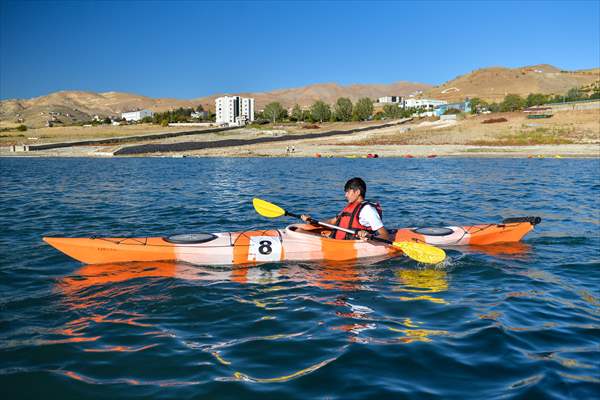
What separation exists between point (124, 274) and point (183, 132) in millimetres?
48158

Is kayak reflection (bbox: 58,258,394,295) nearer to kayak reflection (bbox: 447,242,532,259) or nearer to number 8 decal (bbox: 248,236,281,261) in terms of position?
number 8 decal (bbox: 248,236,281,261)

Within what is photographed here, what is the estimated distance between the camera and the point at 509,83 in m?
125

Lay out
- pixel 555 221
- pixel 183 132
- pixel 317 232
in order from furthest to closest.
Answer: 1. pixel 183 132
2. pixel 555 221
3. pixel 317 232

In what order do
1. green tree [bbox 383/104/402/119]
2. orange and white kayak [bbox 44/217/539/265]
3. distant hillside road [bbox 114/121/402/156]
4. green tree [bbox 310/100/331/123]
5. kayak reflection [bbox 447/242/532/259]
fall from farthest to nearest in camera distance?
green tree [bbox 383/104/402/119] → green tree [bbox 310/100/331/123] → distant hillside road [bbox 114/121/402/156] → kayak reflection [bbox 447/242/532/259] → orange and white kayak [bbox 44/217/539/265]

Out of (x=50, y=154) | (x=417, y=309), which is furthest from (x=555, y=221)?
(x=50, y=154)

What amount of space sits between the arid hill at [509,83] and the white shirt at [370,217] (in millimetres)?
105138

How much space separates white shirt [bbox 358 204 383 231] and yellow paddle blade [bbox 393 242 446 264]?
38cm

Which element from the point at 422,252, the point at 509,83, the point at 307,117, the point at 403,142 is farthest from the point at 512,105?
the point at 422,252

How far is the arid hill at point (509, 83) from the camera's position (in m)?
112

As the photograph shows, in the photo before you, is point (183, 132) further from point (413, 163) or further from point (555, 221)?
point (555, 221)

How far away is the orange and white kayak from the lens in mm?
7332

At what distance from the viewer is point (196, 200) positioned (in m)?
15.6

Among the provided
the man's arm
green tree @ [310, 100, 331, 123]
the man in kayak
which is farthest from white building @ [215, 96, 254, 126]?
the man's arm

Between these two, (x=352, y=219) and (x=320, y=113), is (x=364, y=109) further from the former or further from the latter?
(x=352, y=219)
